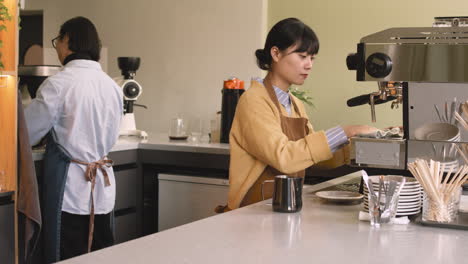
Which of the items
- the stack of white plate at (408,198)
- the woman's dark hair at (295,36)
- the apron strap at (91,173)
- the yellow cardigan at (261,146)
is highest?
the woman's dark hair at (295,36)

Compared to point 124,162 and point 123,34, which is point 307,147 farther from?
point 123,34

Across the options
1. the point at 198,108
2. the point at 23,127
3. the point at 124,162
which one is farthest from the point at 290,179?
the point at 198,108

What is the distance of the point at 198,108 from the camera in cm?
521

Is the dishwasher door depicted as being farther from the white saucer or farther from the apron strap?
the white saucer

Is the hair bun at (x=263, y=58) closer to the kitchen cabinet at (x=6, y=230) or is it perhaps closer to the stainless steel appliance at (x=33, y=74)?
the kitchen cabinet at (x=6, y=230)

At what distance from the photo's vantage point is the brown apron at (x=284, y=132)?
8.93 feet

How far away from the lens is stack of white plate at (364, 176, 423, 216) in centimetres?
214

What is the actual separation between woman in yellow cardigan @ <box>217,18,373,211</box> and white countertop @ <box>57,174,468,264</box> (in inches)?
15.5

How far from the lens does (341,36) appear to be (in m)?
4.84

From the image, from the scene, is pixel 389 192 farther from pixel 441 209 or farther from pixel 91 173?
pixel 91 173

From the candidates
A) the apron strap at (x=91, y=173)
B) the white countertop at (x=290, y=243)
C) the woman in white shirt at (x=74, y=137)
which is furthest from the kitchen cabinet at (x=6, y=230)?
the white countertop at (x=290, y=243)

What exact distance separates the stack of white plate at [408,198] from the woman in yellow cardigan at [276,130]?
1.15ft

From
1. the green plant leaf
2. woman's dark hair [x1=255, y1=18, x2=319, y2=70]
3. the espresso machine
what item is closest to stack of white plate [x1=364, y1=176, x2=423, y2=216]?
woman's dark hair [x1=255, y1=18, x2=319, y2=70]

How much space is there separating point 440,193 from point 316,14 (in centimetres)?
300
